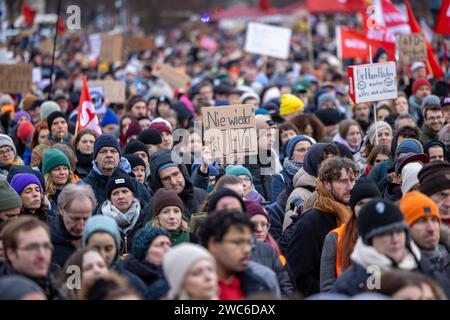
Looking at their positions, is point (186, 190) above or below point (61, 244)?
above

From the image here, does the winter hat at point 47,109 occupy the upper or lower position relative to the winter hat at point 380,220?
upper

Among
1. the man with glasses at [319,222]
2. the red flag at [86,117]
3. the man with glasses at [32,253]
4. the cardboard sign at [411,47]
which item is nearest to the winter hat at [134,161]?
the red flag at [86,117]

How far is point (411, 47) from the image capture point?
17859mm

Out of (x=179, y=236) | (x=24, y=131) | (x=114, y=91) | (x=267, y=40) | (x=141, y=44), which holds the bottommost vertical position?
(x=179, y=236)

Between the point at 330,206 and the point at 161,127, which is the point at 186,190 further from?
the point at 161,127

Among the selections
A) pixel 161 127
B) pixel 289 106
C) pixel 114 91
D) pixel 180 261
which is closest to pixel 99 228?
pixel 180 261

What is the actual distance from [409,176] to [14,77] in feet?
30.9

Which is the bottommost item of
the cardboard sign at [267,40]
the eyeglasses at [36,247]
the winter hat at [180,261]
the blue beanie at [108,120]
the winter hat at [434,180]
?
the winter hat at [180,261]

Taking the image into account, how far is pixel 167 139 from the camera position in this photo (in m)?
12.6

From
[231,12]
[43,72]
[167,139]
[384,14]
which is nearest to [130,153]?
[167,139]

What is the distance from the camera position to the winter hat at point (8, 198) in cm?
868

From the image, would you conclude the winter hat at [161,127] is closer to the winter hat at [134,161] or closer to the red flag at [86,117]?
the red flag at [86,117]

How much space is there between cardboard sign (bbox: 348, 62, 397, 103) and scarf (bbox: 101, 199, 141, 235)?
4.11 meters

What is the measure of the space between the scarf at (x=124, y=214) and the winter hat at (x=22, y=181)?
0.59 meters
